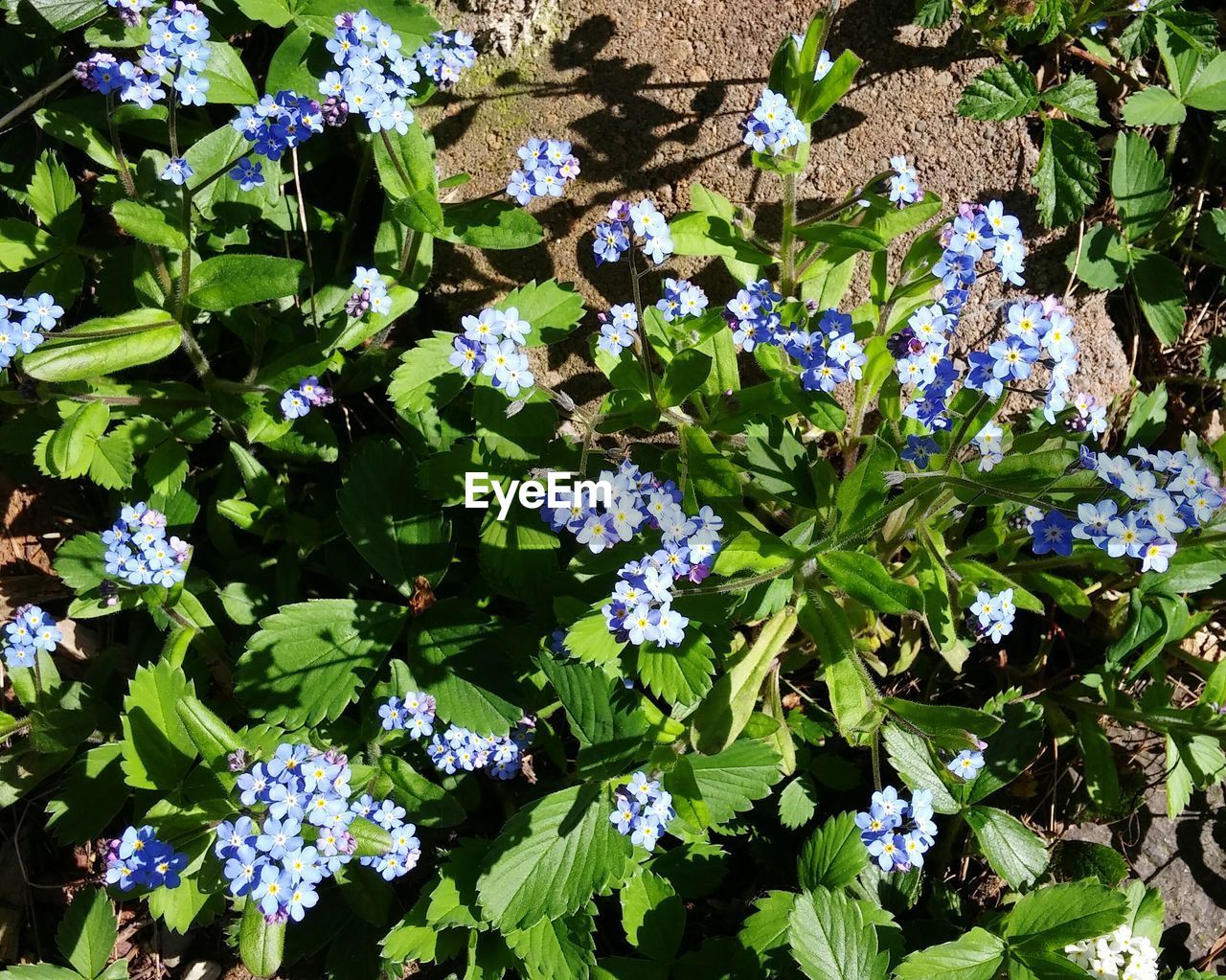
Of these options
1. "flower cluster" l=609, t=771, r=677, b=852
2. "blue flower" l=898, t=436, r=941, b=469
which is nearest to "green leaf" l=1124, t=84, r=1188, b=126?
"blue flower" l=898, t=436, r=941, b=469

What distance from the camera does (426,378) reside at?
3.61m

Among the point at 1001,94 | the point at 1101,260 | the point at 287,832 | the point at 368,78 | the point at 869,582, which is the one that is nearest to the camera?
the point at 287,832

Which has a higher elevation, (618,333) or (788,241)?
(788,241)

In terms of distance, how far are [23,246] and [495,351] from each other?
1872mm

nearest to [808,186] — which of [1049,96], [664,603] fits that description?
[1049,96]

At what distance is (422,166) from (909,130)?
2.01 metres

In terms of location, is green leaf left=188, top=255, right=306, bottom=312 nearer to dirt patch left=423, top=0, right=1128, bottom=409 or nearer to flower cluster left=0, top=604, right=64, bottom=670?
dirt patch left=423, top=0, right=1128, bottom=409

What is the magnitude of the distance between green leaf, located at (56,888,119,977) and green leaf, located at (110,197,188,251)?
2330 millimetres

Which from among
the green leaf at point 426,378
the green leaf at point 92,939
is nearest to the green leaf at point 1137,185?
the green leaf at point 426,378

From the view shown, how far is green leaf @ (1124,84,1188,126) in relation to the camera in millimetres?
4246

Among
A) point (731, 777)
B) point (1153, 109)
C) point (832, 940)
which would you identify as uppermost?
point (1153, 109)

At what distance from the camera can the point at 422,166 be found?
3.66 metres

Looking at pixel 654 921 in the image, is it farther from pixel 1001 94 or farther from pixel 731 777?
pixel 1001 94

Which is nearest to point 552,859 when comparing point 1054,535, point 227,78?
point 1054,535
